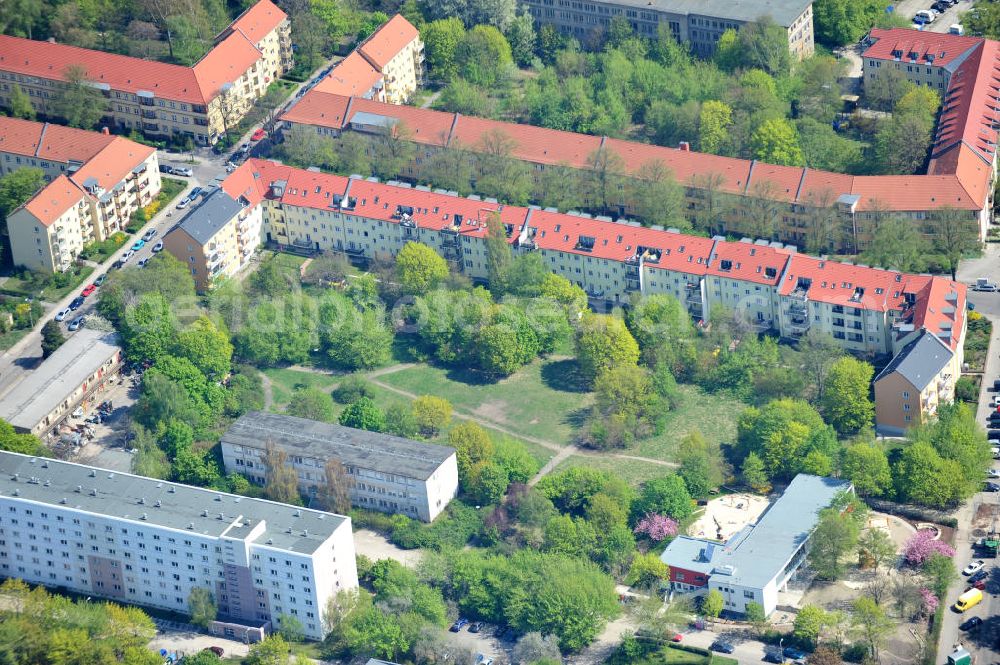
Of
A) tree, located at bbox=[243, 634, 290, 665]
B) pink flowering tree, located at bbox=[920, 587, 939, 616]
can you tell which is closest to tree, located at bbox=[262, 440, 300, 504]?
tree, located at bbox=[243, 634, 290, 665]

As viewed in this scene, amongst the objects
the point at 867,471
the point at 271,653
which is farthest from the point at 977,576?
the point at 271,653

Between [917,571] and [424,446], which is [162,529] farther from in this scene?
[917,571]

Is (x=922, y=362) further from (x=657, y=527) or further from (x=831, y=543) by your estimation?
(x=657, y=527)

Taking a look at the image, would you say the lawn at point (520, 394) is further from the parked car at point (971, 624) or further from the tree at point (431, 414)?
the parked car at point (971, 624)

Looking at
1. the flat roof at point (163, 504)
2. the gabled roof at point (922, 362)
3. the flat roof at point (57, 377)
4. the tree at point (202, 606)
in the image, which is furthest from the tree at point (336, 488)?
the gabled roof at point (922, 362)

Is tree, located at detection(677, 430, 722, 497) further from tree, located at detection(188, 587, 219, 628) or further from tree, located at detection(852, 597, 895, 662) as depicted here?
tree, located at detection(188, 587, 219, 628)

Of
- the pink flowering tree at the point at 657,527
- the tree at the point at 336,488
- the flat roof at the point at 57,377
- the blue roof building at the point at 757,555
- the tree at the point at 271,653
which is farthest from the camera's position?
the flat roof at the point at 57,377

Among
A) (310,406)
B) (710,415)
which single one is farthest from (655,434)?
(310,406)
